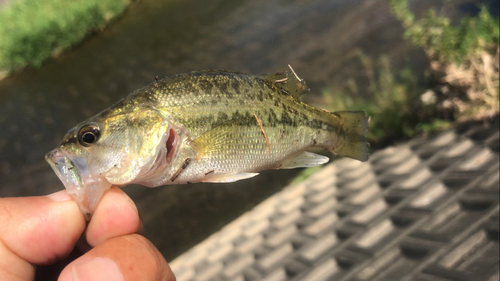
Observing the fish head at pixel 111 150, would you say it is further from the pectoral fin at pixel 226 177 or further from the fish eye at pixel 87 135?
the pectoral fin at pixel 226 177

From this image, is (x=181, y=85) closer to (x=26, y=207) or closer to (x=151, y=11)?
(x=26, y=207)

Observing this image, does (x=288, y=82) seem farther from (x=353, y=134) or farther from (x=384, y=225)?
(x=384, y=225)

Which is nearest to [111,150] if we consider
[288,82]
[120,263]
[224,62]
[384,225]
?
[120,263]

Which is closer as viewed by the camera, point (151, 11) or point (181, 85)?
point (181, 85)

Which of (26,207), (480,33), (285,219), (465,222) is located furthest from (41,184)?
(480,33)

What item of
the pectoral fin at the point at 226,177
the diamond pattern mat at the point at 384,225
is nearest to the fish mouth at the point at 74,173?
the pectoral fin at the point at 226,177

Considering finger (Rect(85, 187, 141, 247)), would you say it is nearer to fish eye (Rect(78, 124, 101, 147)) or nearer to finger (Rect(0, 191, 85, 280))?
finger (Rect(0, 191, 85, 280))
